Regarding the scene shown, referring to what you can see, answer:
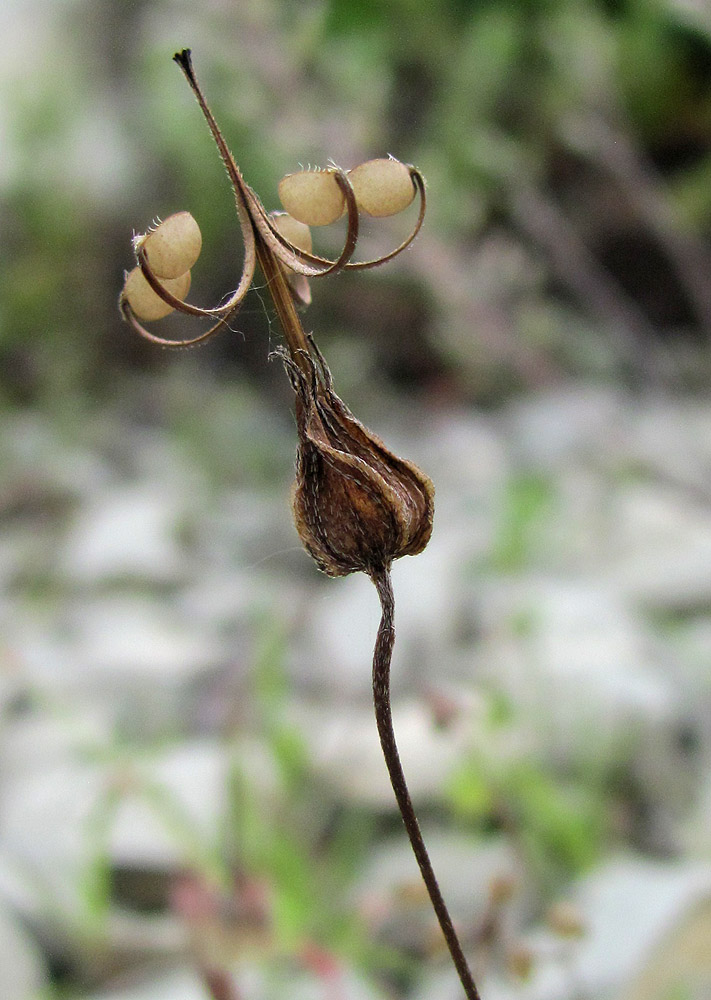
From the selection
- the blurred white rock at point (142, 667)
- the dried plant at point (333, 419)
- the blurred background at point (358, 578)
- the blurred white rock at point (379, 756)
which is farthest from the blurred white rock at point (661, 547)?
the dried plant at point (333, 419)

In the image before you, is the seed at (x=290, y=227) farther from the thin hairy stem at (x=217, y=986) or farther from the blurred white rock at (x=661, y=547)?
the blurred white rock at (x=661, y=547)


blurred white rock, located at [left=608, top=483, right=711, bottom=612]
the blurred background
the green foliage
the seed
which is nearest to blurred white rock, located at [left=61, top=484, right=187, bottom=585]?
the blurred background

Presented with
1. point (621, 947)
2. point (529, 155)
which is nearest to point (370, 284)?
point (529, 155)

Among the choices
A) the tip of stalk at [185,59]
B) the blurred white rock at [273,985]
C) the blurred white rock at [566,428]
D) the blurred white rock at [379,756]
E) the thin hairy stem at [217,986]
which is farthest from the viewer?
the blurred white rock at [566,428]

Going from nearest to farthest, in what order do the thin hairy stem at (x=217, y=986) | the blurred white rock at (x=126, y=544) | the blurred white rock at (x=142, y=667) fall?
the thin hairy stem at (x=217, y=986)
the blurred white rock at (x=142, y=667)
the blurred white rock at (x=126, y=544)

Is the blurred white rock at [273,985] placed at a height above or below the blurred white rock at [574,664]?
below

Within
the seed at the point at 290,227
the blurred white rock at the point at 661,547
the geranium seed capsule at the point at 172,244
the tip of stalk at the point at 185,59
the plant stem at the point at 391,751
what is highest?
the blurred white rock at the point at 661,547

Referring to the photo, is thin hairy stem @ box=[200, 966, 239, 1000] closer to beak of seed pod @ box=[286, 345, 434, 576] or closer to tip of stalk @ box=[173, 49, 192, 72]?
beak of seed pod @ box=[286, 345, 434, 576]
